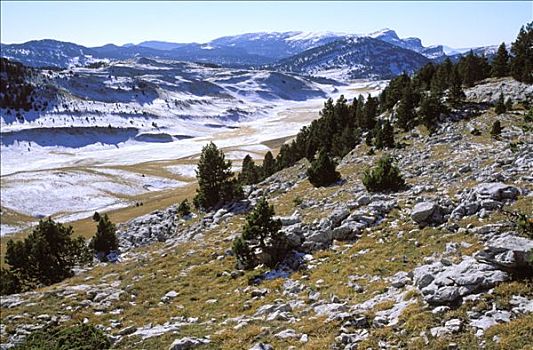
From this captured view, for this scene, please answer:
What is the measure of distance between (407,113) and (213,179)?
24548 millimetres

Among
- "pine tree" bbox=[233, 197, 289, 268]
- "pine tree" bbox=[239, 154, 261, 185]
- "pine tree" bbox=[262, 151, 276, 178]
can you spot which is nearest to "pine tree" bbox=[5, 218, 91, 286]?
→ "pine tree" bbox=[233, 197, 289, 268]

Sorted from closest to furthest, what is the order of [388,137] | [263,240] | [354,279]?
[354,279]
[263,240]
[388,137]

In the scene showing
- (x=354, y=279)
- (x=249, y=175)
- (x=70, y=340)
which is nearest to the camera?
(x=70, y=340)

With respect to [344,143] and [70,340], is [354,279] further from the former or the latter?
[344,143]

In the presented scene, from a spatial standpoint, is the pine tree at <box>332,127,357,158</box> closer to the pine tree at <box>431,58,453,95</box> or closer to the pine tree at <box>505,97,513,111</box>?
the pine tree at <box>431,58,453,95</box>

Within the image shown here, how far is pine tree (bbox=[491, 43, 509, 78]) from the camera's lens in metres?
54.7

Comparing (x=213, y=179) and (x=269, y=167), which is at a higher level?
(x=213, y=179)

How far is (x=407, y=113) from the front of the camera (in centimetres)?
4984

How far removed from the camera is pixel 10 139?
169500 mm

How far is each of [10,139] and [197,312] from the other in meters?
182

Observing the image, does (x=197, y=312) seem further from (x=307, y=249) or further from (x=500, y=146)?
(x=500, y=146)

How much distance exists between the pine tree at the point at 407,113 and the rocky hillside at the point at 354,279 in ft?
37.0

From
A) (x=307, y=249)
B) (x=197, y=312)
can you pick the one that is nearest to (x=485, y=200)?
(x=307, y=249)

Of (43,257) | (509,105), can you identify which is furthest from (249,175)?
(509,105)
